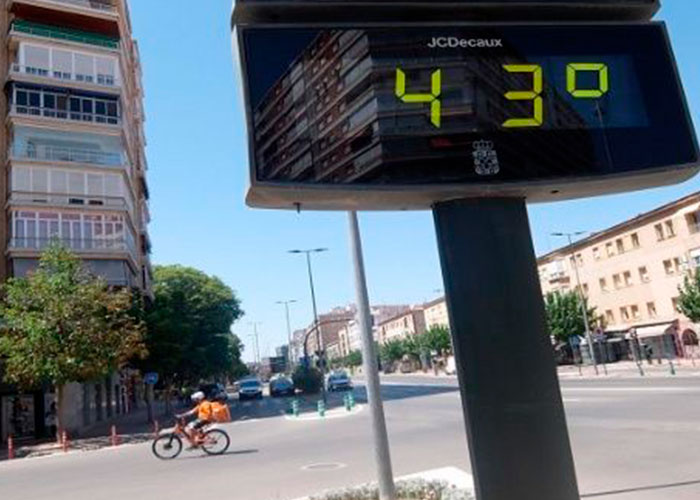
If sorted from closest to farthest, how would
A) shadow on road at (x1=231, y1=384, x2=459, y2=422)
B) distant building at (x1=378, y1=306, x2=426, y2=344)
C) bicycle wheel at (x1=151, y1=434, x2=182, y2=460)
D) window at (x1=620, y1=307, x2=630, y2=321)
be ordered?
bicycle wheel at (x1=151, y1=434, x2=182, y2=460), shadow on road at (x1=231, y1=384, x2=459, y2=422), window at (x1=620, y1=307, x2=630, y2=321), distant building at (x1=378, y1=306, x2=426, y2=344)

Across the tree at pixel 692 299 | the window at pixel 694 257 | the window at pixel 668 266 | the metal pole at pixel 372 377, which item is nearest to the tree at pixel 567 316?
the window at pixel 668 266

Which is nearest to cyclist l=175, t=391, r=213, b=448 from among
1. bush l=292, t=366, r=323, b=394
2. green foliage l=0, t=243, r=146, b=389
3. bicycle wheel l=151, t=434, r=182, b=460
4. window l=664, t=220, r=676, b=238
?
bicycle wheel l=151, t=434, r=182, b=460

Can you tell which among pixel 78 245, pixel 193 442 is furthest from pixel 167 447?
pixel 78 245

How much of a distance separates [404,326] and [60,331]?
98.4 metres

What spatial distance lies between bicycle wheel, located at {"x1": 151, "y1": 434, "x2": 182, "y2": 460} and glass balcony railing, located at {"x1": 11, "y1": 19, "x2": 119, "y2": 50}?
2969cm

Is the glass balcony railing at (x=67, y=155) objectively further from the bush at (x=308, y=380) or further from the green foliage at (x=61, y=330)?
the bush at (x=308, y=380)

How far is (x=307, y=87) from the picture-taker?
3666 millimetres

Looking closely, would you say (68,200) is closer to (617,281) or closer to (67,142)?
(67,142)

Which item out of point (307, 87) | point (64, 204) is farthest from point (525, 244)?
point (64, 204)

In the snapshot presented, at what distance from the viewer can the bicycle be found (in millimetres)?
16453

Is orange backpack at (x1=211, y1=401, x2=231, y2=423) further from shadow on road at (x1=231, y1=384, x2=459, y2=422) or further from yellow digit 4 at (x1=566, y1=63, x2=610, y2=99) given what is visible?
yellow digit 4 at (x1=566, y1=63, x2=610, y2=99)

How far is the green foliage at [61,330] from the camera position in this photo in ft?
80.2

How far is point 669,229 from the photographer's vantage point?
47.2 meters

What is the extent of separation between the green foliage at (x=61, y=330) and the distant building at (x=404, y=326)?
8034 centimetres
